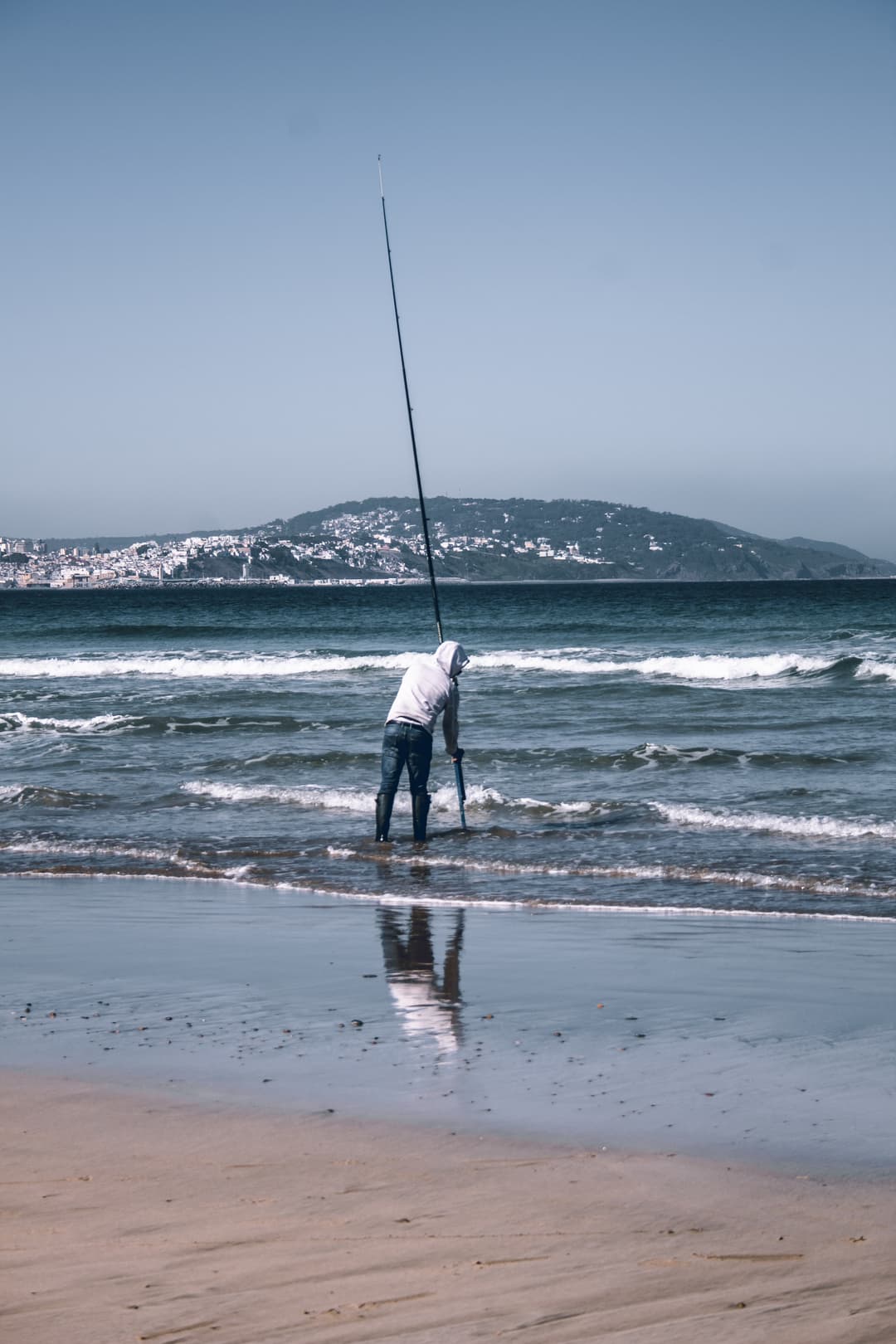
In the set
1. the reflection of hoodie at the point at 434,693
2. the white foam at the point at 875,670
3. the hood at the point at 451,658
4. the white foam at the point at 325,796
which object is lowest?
the white foam at the point at 875,670

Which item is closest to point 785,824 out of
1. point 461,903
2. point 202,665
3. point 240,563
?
point 461,903

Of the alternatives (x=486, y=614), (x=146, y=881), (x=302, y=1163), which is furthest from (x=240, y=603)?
(x=302, y=1163)

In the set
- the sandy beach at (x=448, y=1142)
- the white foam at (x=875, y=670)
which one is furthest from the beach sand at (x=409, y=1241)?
the white foam at (x=875, y=670)

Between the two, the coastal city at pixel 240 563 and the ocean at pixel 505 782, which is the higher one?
the coastal city at pixel 240 563

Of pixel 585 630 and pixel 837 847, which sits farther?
pixel 585 630

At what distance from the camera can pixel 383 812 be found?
9773mm

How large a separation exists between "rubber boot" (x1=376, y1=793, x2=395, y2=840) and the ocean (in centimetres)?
13

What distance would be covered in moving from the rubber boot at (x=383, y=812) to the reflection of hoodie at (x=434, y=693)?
681 mm

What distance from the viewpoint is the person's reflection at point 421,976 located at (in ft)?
16.5

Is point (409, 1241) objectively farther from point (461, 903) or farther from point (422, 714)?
point (422, 714)

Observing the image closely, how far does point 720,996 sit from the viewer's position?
17.7 feet

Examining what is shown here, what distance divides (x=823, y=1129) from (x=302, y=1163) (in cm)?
156

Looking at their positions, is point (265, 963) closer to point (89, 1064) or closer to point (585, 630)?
point (89, 1064)

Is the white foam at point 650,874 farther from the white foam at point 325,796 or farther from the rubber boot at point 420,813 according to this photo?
the white foam at point 325,796
